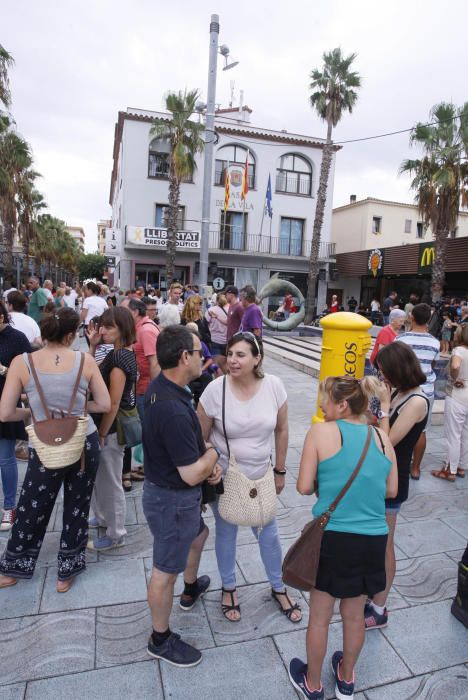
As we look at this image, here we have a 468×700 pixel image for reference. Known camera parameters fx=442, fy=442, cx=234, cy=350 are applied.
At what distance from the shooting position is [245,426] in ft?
7.68

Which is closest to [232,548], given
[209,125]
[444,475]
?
[444,475]

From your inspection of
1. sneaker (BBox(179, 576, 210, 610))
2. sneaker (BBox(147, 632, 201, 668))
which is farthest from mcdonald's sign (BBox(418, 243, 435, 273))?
sneaker (BBox(147, 632, 201, 668))

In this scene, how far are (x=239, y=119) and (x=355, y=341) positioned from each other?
83.9 ft

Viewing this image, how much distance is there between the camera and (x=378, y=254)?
21.4m

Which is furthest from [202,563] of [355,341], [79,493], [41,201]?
[41,201]

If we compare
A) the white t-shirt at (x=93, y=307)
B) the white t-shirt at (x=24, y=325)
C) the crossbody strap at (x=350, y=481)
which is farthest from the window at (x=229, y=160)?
the crossbody strap at (x=350, y=481)

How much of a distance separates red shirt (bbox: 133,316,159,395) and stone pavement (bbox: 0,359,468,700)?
4.47 ft

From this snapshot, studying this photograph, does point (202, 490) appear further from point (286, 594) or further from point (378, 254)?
point (378, 254)

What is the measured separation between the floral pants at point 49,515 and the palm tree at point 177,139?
18241 millimetres

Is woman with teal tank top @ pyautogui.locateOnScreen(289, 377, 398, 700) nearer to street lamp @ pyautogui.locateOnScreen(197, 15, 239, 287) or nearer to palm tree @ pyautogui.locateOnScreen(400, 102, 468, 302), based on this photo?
street lamp @ pyautogui.locateOnScreen(197, 15, 239, 287)

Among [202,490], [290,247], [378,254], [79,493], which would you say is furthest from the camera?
[290,247]

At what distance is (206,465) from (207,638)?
1077mm

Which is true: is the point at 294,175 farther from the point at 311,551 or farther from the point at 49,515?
the point at 311,551

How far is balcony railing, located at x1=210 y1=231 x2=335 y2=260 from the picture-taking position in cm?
2345
